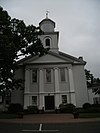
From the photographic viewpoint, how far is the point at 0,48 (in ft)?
63.7

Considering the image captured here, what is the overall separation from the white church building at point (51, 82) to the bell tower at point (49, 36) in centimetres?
191

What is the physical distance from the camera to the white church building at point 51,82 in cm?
2773

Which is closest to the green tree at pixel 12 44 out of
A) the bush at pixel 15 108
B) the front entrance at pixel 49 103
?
the bush at pixel 15 108

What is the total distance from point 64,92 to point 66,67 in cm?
385

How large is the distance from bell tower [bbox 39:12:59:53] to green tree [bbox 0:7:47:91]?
659 cm

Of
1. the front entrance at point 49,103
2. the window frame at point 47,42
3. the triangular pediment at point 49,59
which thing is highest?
the window frame at point 47,42

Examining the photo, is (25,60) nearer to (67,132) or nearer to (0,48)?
(0,48)

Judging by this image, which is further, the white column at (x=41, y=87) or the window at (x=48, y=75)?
the window at (x=48, y=75)

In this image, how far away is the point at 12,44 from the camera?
2050 cm

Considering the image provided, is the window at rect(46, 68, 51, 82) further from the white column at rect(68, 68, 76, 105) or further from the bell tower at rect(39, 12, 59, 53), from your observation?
the bell tower at rect(39, 12, 59, 53)

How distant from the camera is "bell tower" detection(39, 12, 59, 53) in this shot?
31.9 m

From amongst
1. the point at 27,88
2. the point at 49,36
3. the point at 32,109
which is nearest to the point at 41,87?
the point at 27,88

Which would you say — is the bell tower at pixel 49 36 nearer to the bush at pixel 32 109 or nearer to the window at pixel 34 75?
the window at pixel 34 75

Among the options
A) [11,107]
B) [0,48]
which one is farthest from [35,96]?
[0,48]
